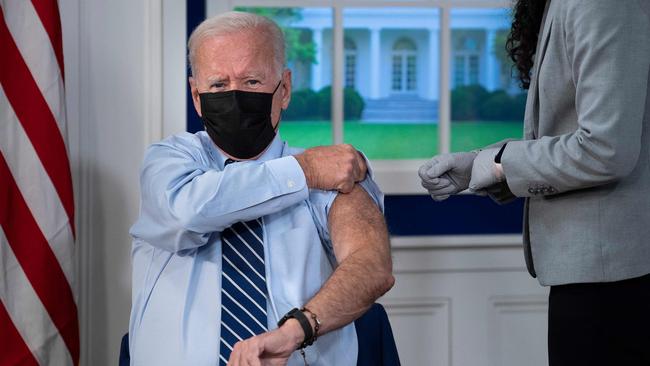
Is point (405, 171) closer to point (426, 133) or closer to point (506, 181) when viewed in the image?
point (426, 133)

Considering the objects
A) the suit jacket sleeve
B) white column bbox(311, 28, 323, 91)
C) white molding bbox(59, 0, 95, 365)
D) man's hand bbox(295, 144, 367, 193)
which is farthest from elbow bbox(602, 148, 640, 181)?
white molding bbox(59, 0, 95, 365)

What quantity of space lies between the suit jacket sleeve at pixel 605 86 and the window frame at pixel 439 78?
4.22 feet

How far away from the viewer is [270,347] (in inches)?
55.6

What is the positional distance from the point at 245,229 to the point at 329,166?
22 cm

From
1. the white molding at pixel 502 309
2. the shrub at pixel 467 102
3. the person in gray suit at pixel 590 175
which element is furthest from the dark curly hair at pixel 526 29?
the white molding at pixel 502 309

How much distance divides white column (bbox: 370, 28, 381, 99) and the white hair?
4.15 ft

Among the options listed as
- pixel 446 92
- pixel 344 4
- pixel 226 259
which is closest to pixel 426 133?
pixel 446 92

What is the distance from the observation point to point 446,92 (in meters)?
3.02

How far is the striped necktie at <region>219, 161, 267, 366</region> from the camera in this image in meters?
1.63

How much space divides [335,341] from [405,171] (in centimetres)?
128

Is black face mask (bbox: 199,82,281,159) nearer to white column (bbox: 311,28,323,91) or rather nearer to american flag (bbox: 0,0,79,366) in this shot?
american flag (bbox: 0,0,79,366)

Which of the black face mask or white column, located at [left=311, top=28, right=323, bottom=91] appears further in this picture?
white column, located at [left=311, top=28, right=323, bottom=91]

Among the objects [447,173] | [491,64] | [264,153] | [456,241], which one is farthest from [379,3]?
[264,153]

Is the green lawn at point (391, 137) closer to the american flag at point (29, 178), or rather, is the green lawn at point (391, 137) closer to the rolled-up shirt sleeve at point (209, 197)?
the american flag at point (29, 178)
